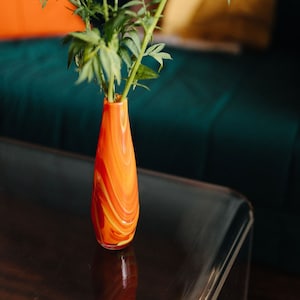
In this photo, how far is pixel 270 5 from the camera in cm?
174

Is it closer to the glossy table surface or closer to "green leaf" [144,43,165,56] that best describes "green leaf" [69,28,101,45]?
"green leaf" [144,43,165,56]

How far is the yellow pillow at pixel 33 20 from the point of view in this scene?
1.67 m

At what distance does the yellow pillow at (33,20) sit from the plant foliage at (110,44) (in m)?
0.94

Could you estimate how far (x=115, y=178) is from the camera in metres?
0.80

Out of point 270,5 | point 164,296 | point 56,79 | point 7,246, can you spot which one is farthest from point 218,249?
point 270,5

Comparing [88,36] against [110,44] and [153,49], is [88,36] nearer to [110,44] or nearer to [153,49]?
[110,44]

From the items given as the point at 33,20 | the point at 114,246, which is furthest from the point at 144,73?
the point at 33,20

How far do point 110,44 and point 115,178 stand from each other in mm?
213

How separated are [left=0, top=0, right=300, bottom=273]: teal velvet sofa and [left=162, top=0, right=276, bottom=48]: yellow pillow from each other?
0.10 meters


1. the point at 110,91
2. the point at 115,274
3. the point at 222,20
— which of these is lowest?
the point at 115,274

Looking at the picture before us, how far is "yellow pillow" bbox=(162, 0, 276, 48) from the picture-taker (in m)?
1.74

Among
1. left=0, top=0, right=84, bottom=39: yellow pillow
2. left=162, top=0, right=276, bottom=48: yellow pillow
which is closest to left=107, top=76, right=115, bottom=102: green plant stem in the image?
left=0, top=0, right=84, bottom=39: yellow pillow

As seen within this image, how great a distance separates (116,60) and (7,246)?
0.44 m

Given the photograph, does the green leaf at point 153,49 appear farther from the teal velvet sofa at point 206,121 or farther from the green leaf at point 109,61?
the teal velvet sofa at point 206,121
